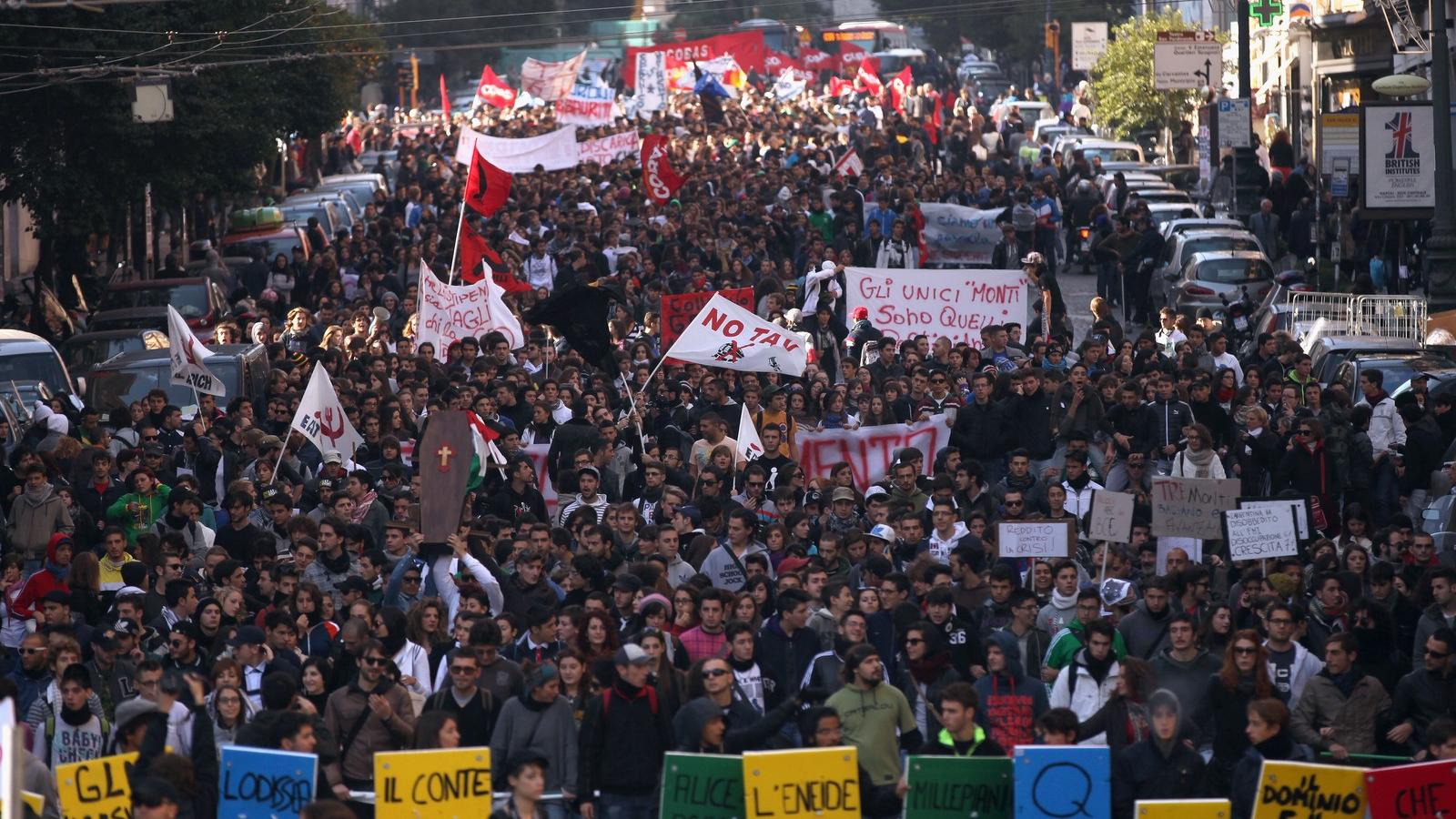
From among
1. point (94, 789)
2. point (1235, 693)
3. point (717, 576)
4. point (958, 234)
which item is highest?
point (94, 789)

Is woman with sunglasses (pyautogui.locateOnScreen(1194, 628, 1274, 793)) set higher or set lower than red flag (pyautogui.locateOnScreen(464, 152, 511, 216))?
lower

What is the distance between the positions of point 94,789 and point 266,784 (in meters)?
0.68

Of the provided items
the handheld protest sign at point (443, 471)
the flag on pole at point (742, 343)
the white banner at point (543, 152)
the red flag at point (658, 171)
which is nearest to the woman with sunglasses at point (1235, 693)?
the handheld protest sign at point (443, 471)

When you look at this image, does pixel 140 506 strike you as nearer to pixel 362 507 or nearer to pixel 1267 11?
pixel 362 507

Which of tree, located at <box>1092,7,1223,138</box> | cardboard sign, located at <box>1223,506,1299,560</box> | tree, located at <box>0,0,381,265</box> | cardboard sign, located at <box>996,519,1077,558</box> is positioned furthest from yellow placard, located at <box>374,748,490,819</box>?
tree, located at <box>1092,7,1223,138</box>

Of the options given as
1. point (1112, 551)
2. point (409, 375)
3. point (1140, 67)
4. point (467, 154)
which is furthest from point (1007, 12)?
point (1112, 551)

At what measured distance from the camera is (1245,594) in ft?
40.4

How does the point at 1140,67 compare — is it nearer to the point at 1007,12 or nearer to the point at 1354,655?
the point at 1007,12

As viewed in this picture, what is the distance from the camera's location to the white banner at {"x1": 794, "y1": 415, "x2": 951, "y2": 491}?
17250mm

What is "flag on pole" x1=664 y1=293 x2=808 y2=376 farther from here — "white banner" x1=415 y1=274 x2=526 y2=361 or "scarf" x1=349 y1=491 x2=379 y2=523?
"scarf" x1=349 y1=491 x2=379 y2=523

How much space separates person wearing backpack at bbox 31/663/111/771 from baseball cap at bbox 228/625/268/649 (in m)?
0.87

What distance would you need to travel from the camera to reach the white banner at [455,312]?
22000 millimetres

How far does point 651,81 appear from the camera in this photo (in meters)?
61.4

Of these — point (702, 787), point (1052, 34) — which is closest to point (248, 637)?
point (702, 787)
